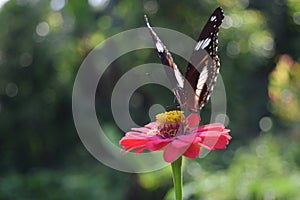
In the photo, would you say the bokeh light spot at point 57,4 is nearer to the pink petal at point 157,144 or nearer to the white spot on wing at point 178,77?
the white spot on wing at point 178,77

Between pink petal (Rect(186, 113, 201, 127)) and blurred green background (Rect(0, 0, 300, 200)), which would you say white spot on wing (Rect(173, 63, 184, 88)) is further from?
blurred green background (Rect(0, 0, 300, 200))

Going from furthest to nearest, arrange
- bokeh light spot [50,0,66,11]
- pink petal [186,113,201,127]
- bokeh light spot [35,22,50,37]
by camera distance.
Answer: bokeh light spot [35,22,50,37] → bokeh light spot [50,0,66,11] → pink petal [186,113,201,127]

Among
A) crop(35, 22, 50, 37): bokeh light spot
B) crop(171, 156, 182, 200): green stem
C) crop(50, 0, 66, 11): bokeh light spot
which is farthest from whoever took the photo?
crop(35, 22, 50, 37): bokeh light spot

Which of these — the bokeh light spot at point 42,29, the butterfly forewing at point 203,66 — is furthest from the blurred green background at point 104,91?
the butterfly forewing at point 203,66

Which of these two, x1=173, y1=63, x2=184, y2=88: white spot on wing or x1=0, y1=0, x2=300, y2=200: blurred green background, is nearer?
x1=173, y1=63, x2=184, y2=88: white spot on wing

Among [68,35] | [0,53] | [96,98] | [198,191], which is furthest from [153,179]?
[0,53]

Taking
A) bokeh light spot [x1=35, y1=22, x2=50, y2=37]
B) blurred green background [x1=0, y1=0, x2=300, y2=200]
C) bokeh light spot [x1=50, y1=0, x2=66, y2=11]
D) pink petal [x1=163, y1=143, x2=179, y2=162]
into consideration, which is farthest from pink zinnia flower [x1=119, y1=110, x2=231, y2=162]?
bokeh light spot [x1=35, y1=22, x2=50, y2=37]

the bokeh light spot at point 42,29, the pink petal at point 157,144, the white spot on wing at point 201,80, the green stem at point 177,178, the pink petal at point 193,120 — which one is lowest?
the green stem at point 177,178
